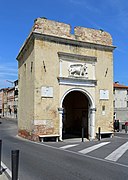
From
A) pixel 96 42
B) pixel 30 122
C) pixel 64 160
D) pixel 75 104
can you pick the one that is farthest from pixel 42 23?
pixel 64 160

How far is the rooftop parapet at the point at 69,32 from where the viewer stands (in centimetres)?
1673

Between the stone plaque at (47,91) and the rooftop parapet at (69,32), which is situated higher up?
the rooftop parapet at (69,32)

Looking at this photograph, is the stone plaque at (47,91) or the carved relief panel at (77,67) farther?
the carved relief panel at (77,67)

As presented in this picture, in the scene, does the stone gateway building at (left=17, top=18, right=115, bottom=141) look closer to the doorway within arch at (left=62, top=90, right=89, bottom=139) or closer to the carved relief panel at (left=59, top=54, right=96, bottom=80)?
the carved relief panel at (left=59, top=54, right=96, bottom=80)

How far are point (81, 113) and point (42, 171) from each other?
14446mm

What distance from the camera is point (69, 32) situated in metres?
17.8

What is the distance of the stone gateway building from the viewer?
16.4 metres

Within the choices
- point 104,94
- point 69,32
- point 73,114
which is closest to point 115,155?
point 104,94

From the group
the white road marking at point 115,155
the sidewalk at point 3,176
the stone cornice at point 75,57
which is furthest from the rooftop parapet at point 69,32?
the sidewalk at point 3,176

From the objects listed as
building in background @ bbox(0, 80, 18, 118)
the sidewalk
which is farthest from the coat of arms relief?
building in background @ bbox(0, 80, 18, 118)

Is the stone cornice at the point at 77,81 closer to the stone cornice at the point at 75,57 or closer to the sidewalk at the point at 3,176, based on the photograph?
the stone cornice at the point at 75,57

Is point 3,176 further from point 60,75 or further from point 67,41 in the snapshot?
point 67,41

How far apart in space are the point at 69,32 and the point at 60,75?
3.18 m

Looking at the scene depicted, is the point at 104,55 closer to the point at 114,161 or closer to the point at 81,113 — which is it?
the point at 81,113
